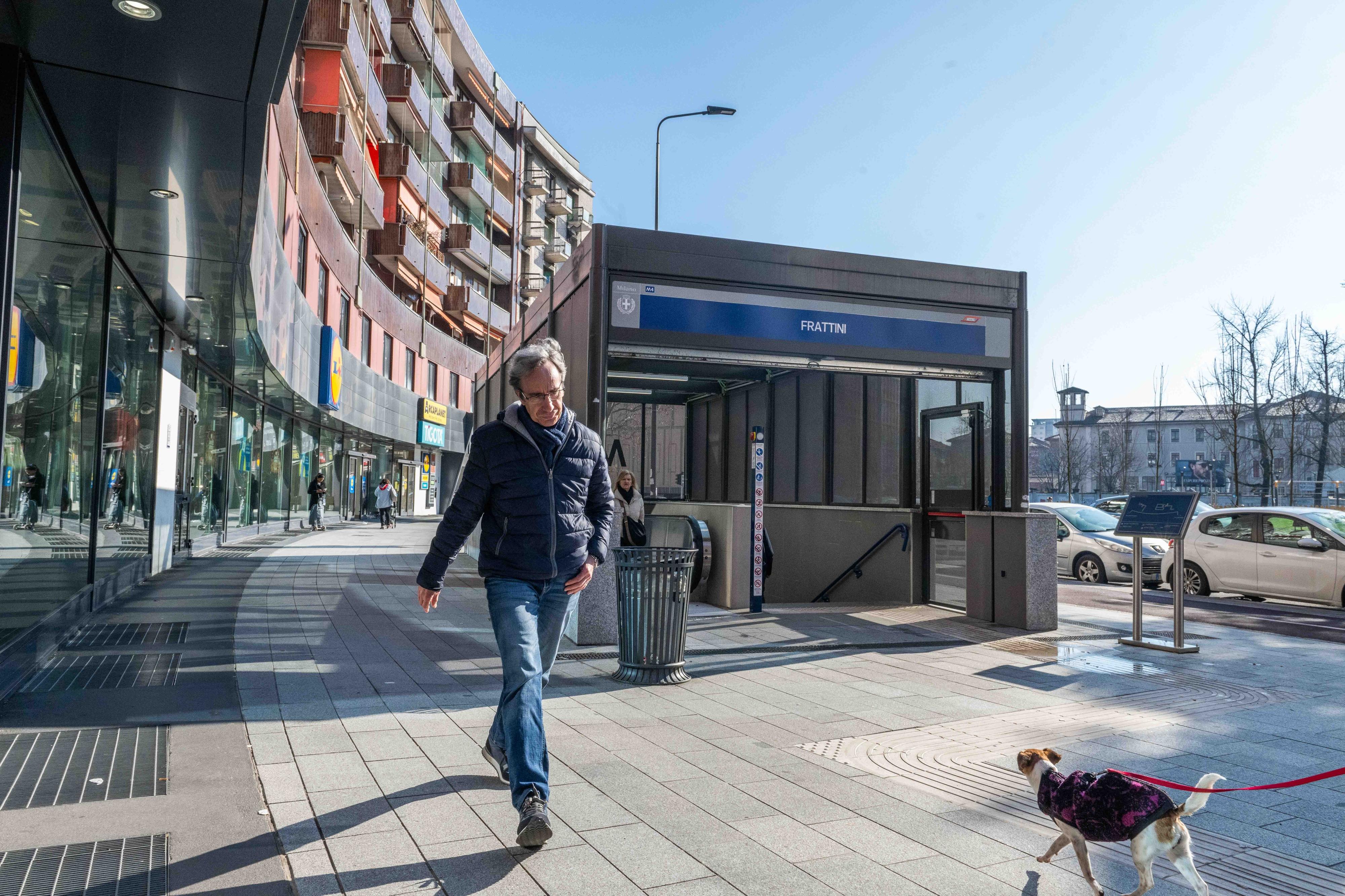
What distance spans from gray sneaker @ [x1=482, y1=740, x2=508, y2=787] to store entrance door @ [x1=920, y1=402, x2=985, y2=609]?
7469 millimetres

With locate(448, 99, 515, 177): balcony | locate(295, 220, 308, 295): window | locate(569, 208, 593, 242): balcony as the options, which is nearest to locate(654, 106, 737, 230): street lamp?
locate(295, 220, 308, 295): window

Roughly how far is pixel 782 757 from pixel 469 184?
43.1 metres

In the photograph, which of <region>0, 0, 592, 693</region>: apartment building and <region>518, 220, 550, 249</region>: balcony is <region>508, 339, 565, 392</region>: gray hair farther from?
<region>518, 220, 550, 249</region>: balcony

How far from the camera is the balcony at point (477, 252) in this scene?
1750 inches

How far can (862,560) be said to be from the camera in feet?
41.8

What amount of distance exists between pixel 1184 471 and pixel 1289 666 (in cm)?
7696

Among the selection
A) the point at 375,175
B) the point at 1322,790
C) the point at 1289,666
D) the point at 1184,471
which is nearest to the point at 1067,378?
the point at 1184,471

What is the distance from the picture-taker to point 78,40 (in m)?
4.90

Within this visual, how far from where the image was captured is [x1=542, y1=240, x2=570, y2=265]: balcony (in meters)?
57.9

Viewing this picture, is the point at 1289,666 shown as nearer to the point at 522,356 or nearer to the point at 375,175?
the point at 522,356

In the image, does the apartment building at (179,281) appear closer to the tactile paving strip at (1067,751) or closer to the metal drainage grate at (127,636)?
the metal drainage grate at (127,636)

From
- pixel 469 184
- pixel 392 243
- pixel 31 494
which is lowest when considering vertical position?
pixel 31 494

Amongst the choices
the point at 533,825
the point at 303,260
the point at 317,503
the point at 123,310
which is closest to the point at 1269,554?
the point at 533,825

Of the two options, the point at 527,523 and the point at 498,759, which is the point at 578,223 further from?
the point at 527,523
